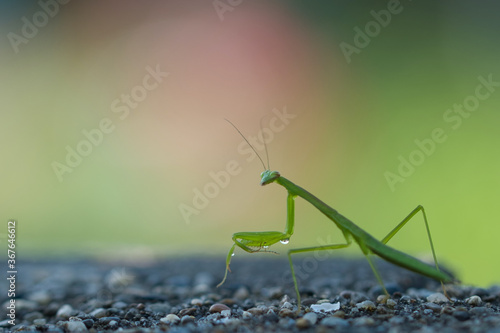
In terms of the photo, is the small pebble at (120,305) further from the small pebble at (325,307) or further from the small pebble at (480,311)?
the small pebble at (480,311)

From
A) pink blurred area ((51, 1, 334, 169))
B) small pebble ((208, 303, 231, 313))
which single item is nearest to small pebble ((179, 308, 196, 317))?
small pebble ((208, 303, 231, 313))

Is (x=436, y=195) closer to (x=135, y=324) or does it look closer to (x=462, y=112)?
(x=462, y=112)

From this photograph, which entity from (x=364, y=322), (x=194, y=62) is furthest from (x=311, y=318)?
(x=194, y=62)

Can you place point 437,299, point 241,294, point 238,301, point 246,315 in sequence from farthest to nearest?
point 241,294, point 238,301, point 437,299, point 246,315

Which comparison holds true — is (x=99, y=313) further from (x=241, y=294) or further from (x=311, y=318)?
(x=311, y=318)

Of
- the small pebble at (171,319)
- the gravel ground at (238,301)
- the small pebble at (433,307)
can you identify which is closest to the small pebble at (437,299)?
the gravel ground at (238,301)

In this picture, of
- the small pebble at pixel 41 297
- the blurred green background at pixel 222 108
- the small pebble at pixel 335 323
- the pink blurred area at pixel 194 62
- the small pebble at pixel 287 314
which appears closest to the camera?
the small pebble at pixel 335 323

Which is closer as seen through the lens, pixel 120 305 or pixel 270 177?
pixel 270 177
